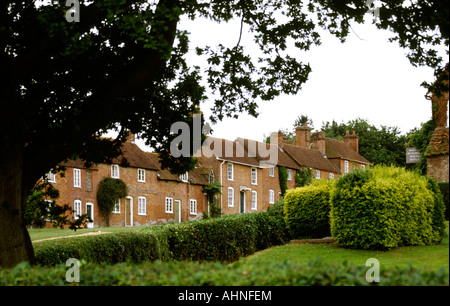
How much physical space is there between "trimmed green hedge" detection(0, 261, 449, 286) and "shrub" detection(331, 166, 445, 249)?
45.5 ft

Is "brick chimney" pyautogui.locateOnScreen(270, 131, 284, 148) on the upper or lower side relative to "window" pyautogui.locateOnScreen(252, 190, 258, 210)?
upper

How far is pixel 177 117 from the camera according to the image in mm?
13219

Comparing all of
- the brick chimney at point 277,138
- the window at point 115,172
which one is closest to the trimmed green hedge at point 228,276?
the window at point 115,172

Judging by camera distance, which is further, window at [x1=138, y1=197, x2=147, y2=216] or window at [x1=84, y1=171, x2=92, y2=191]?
window at [x1=138, y1=197, x2=147, y2=216]

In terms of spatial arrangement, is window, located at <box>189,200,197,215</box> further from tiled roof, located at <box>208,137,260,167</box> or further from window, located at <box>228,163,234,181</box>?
tiled roof, located at <box>208,137,260,167</box>

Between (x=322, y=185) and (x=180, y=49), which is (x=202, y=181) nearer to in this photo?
(x=322, y=185)

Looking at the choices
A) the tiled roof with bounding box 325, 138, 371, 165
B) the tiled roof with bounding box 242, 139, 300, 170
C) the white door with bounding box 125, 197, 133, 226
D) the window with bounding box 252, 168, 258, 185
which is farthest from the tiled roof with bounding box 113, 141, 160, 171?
the tiled roof with bounding box 325, 138, 371, 165

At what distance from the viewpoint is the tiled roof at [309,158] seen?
69625mm

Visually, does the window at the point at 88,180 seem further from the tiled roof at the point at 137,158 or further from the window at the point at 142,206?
the window at the point at 142,206

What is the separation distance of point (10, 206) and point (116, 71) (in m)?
3.92

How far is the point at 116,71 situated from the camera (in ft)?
39.4

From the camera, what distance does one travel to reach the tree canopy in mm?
9703

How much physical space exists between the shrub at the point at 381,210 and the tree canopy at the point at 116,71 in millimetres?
7277

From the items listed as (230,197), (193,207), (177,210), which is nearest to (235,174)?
(230,197)
